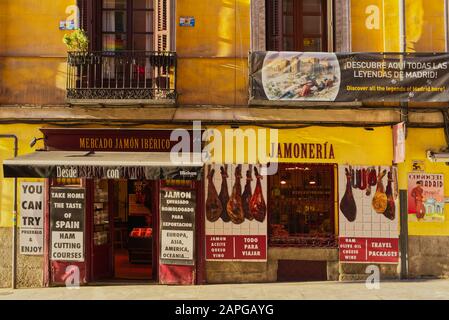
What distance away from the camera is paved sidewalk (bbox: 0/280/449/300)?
31.2 ft

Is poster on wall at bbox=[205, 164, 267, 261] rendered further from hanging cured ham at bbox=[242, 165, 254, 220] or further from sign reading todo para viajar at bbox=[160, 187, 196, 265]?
sign reading todo para viajar at bbox=[160, 187, 196, 265]

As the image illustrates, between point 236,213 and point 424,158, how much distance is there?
417 centimetres

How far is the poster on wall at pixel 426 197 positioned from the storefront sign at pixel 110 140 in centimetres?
488

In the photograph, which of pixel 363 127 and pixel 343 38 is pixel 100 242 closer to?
pixel 363 127

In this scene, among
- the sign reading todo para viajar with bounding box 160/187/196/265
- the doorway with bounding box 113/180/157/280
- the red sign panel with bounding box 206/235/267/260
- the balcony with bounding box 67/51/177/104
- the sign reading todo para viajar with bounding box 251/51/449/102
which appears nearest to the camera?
the balcony with bounding box 67/51/177/104

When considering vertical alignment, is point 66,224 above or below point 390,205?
below

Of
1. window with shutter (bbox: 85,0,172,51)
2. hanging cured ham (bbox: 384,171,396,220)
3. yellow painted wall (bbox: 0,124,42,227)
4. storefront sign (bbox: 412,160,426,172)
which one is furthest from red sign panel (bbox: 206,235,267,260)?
window with shutter (bbox: 85,0,172,51)

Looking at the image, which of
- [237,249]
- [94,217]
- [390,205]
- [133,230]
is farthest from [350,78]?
[133,230]

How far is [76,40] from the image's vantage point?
10445 millimetres

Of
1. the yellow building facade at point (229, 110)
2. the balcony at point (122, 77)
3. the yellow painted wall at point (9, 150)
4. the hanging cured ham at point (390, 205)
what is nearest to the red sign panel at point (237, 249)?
the yellow building facade at point (229, 110)

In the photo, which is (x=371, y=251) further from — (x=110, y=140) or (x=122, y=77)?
(x=122, y=77)

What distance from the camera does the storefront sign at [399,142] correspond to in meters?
10.2

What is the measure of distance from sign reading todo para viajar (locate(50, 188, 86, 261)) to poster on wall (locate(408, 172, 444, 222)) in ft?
22.9

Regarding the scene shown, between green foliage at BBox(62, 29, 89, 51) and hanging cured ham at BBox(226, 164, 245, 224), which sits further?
hanging cured ham at BBox(226, 164, 245, 224)
